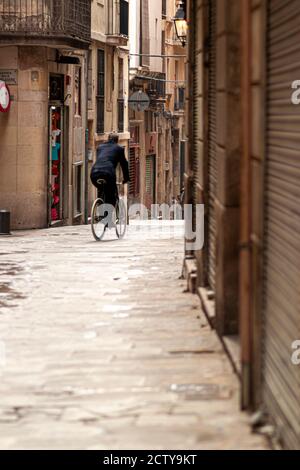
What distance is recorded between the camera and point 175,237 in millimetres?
23750

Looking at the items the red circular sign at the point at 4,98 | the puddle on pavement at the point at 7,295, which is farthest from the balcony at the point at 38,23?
the puddle on pavement at the point at 7,295

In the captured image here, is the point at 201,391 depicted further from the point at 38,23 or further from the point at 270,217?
the point at 38,23

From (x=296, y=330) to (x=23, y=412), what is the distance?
2.15 meters

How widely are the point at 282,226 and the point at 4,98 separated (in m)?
21.3

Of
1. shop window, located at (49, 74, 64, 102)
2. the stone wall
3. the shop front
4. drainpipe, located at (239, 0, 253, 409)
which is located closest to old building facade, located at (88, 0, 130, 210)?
the shop front

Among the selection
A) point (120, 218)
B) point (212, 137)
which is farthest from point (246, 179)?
point (120, 218)

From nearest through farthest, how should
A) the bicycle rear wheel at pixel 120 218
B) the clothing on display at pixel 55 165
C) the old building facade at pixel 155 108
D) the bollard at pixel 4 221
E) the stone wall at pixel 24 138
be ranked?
1. the bicycle rear wheel at pixel 120 218
2. the bollard at pixel 4 221
3. the stone wall at pixel 24 138
4. the clothing on display at pixel 55 165
5. the old building facade at pixel 155 108

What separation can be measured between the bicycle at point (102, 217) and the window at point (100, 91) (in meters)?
15.4

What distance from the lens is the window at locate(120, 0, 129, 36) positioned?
40.9 meters

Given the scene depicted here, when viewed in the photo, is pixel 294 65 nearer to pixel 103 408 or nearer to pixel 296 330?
pixel 296 330

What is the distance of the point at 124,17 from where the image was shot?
41562mm

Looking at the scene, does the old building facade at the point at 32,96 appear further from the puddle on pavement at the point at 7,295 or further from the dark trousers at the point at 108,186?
the puddle on pavement at the point at 7,295

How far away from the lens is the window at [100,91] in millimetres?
37594

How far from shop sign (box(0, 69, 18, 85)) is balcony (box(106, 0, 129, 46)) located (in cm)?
1019
